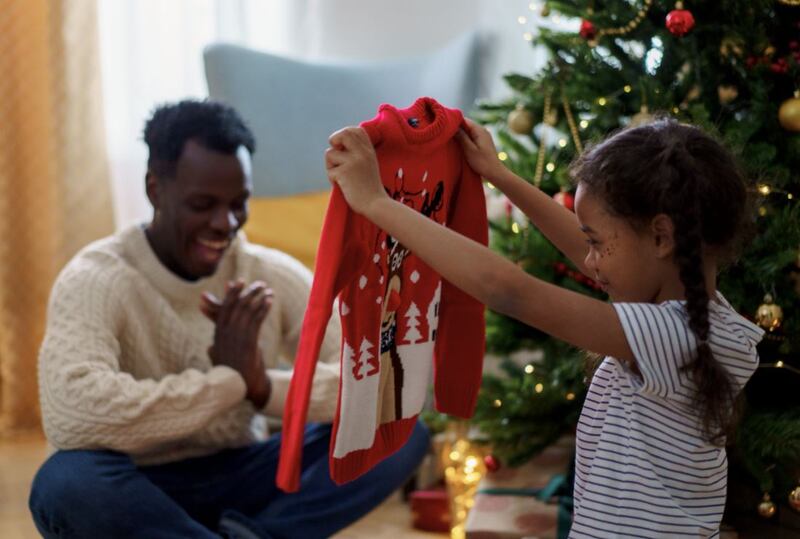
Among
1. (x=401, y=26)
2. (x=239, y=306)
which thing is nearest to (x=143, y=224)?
(x=239, y=306)

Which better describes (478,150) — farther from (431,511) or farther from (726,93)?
(431,511)

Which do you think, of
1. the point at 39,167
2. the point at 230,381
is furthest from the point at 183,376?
the point at 39,167

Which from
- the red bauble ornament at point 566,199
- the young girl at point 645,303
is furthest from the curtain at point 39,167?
the young girl at point 645,303

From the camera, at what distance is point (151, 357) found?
1.82 m

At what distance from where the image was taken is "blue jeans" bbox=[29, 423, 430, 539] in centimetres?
163

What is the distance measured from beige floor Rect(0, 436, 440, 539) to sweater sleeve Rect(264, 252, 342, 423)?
0.44m

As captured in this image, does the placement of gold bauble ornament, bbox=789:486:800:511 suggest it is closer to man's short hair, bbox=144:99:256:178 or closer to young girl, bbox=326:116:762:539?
young girl, bbox=326:116:762:539

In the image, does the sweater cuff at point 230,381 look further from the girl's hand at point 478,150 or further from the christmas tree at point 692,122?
the girl's hand at point 478,150

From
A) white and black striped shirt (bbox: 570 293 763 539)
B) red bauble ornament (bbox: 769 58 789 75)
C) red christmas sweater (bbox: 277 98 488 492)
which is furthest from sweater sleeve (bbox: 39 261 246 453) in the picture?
red bauble ornament (bbox: 769 58 789 75)

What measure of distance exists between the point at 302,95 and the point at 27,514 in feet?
3.85

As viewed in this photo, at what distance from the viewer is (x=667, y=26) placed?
1.67 m

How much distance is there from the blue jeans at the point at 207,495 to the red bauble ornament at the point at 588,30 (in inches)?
31.0

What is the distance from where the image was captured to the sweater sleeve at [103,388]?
167 centimetres

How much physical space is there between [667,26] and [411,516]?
119cm
